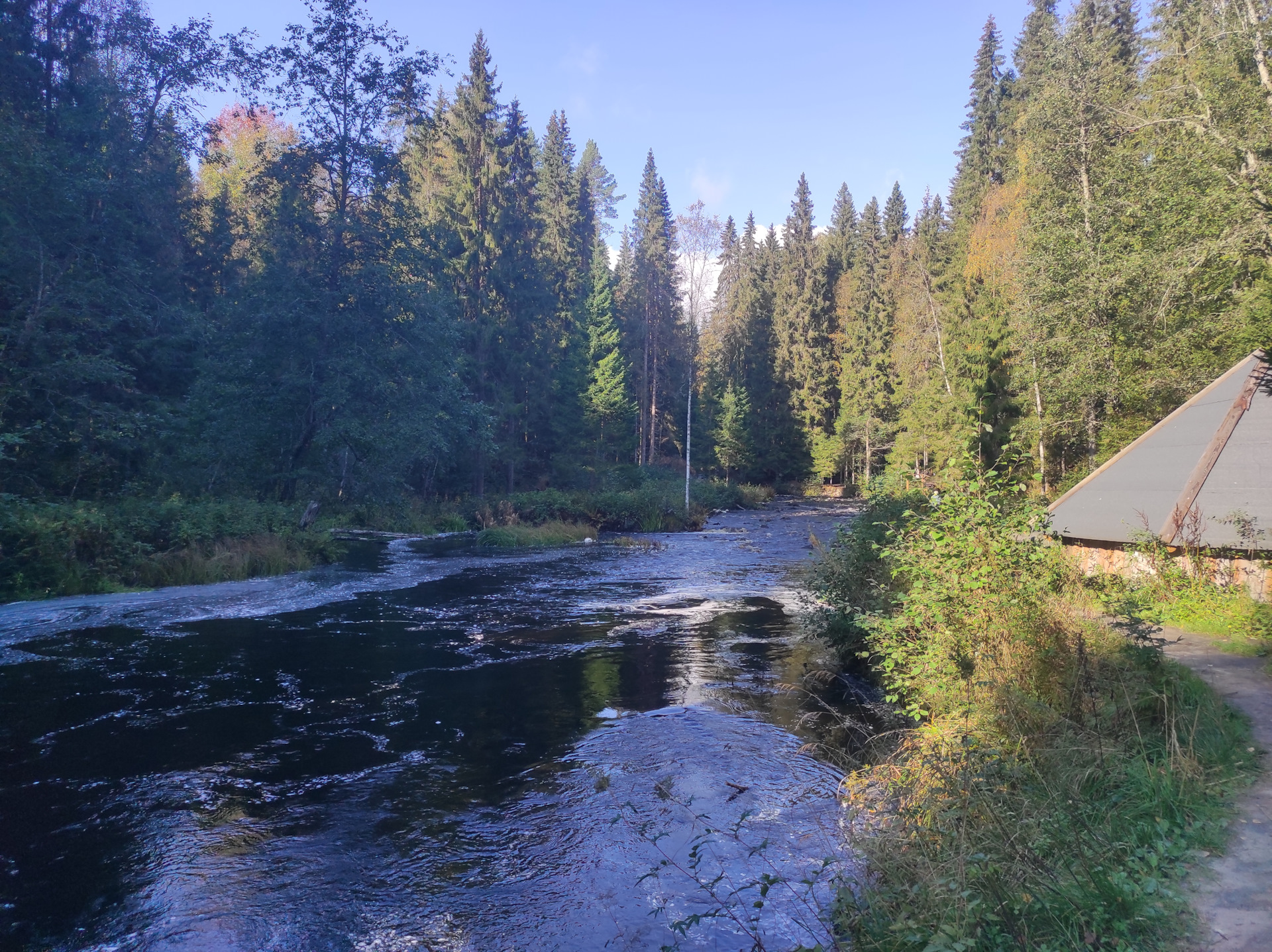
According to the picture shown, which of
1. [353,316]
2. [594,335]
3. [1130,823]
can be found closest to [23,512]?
[353,316]

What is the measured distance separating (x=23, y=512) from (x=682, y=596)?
14027 millimetres

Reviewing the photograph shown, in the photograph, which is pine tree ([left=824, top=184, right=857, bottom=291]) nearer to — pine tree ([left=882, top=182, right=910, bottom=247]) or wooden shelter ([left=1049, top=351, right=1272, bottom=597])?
pine tree ([left=882, top=182, right=910, bottom=247])

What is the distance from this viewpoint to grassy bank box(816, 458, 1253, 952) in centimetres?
379

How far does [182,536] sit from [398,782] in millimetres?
14144

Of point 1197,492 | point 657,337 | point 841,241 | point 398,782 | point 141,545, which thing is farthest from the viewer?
point 841,241

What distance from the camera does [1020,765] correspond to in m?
5.53

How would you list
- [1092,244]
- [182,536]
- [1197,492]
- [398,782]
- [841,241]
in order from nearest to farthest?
[398,782]
[1197,492]
[182,536]
[1092,244]
[841,241]

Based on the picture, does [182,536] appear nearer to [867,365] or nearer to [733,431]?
[733,431]

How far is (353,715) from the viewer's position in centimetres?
977

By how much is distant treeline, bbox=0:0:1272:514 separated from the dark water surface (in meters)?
5.70

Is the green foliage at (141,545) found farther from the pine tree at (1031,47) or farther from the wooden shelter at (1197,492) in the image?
the pine tree at (1031,47)

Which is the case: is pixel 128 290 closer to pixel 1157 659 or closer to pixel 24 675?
pixel 24 675

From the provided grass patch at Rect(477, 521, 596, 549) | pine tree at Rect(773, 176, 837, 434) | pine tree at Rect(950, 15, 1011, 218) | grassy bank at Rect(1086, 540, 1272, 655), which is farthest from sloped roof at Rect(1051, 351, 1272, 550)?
pine tree at Rect(773, 176, 837, 434)

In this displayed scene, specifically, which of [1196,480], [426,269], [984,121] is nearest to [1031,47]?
[984,121]
